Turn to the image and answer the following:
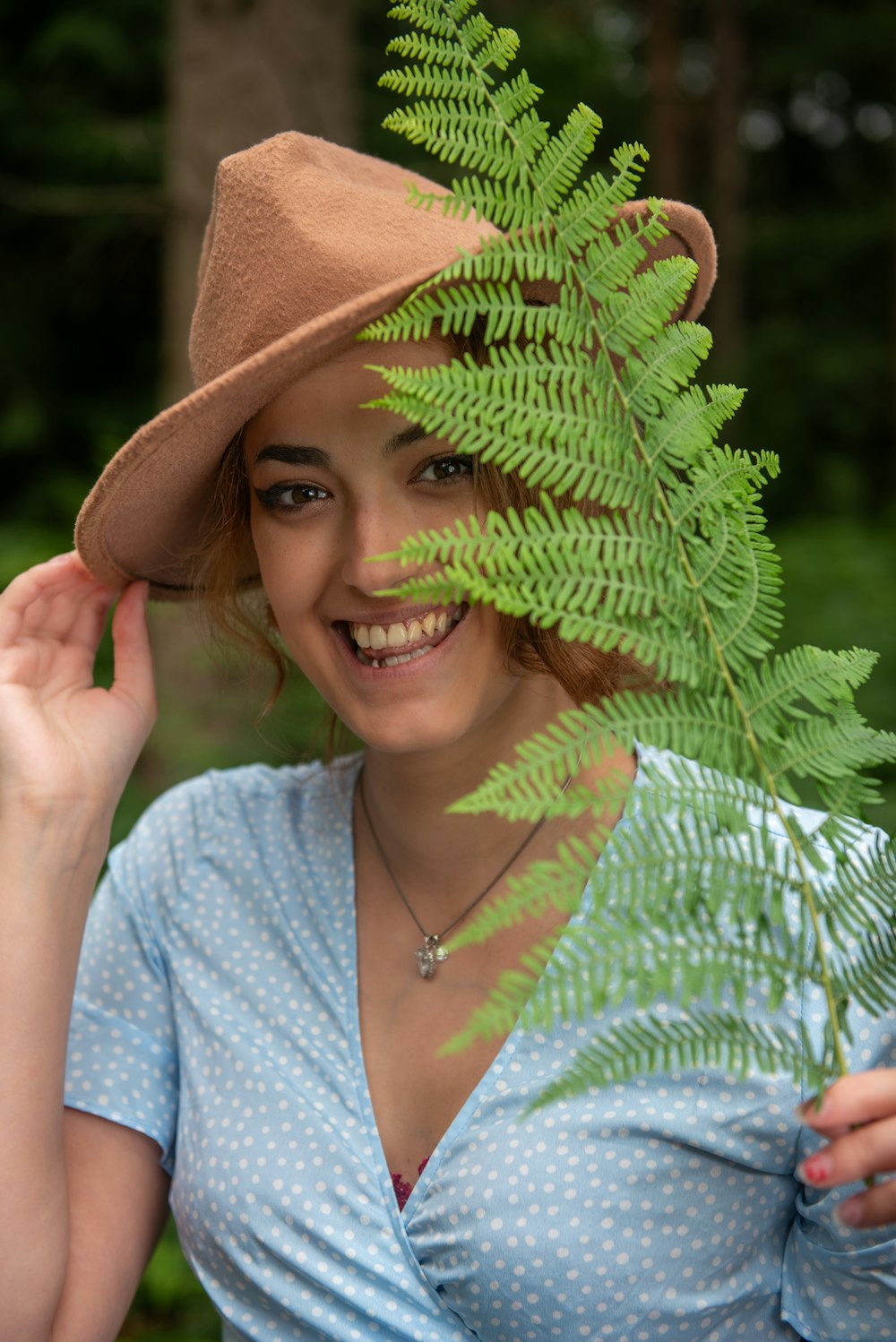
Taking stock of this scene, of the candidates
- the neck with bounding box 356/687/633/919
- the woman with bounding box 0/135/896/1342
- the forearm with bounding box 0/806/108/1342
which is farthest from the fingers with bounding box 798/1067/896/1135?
the forearm with bounding box 0/806/108/1342

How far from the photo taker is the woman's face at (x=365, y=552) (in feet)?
4.87

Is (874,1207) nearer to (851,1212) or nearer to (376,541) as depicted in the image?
(851,1212)

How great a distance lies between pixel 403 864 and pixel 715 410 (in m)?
1.01

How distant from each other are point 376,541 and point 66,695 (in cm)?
66

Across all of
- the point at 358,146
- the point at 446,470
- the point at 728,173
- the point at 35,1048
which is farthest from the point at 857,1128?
the point at 728,173

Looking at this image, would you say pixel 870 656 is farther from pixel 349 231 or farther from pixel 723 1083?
pixel 349 231

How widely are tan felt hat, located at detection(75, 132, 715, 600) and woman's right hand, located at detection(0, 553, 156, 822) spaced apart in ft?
0.98

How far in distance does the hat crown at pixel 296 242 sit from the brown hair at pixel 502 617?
0.13 m

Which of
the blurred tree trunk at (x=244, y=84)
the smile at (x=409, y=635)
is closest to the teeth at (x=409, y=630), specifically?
the smile at (x=409, y=635)

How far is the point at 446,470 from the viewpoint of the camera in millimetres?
1512

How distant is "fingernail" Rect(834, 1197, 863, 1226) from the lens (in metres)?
1.02

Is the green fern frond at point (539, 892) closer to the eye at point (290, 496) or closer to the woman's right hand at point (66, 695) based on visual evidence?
the eye at point (290, 496)

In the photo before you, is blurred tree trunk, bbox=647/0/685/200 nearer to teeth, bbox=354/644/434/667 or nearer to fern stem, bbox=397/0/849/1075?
teeth, bbox=354/644/434/667

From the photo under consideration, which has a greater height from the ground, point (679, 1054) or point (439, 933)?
point (679, 1054)
